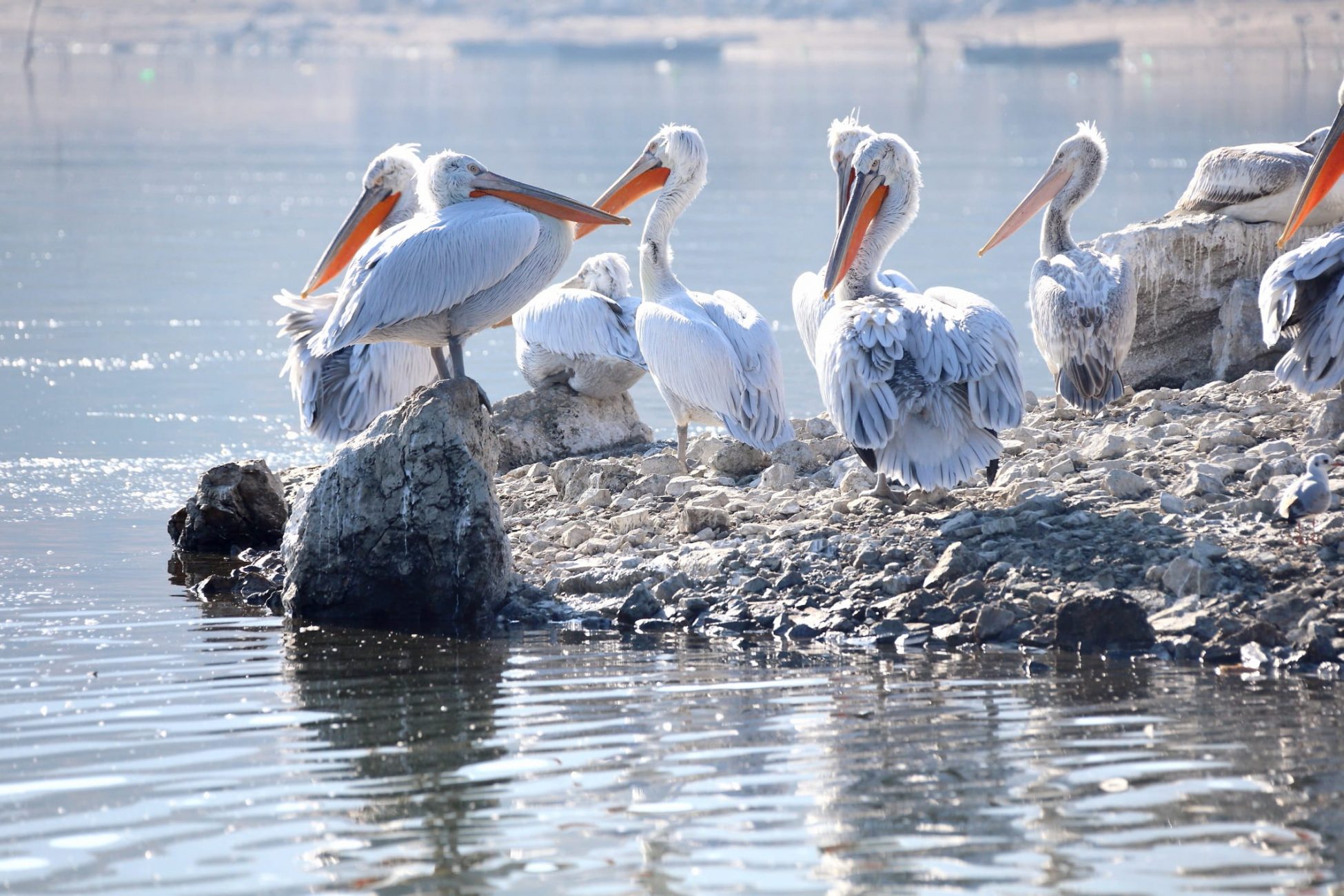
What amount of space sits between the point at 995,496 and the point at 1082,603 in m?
0.87

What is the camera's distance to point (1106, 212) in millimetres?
17906

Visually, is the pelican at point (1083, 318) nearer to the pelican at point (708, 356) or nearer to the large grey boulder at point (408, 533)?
the pelican at point (708, 356)

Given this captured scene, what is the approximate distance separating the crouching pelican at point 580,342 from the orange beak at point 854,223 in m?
1.22

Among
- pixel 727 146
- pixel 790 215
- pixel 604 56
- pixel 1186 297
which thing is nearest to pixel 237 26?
pixel 604 56

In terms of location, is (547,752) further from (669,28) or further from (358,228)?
(669,28)

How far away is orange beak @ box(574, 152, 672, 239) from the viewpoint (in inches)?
292

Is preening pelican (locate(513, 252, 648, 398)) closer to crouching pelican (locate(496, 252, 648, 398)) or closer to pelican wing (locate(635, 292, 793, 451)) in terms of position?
crouching pelican (locate(496, 252, 648, 398))

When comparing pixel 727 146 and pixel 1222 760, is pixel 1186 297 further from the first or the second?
pixel 727 146

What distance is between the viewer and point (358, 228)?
23.7ft

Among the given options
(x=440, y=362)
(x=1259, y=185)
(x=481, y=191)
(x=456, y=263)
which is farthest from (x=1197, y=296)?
(x=456, y=263)

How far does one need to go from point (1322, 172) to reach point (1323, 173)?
0.03 ft

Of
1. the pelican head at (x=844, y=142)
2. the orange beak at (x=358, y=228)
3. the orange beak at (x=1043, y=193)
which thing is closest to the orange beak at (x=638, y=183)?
the pelican head at (x=844, y=142)

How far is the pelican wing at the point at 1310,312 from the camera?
5199mm

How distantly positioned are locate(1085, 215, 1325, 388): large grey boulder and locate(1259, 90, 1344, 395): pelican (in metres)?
1.89
